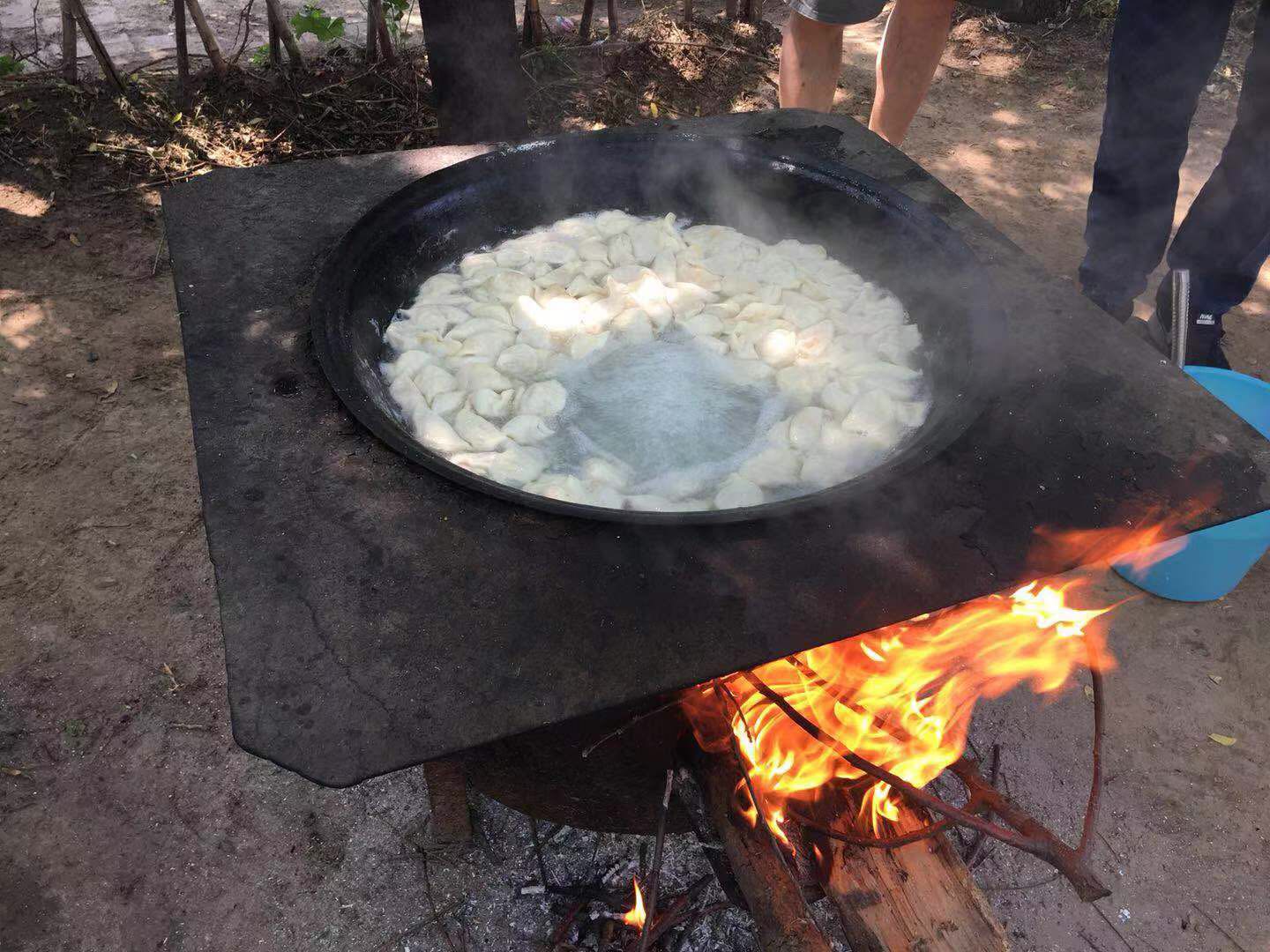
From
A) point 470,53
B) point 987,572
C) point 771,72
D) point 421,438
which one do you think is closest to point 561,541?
point 421,438

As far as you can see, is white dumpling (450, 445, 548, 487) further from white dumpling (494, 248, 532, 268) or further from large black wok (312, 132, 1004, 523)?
white dumpling (494, 248, 532, 268)

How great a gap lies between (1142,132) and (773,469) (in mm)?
3064

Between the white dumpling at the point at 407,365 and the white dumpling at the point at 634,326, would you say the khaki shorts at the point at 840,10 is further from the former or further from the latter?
the white dumpling at the point at 407,365

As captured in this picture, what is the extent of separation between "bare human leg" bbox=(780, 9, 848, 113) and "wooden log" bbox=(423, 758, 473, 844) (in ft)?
11.3

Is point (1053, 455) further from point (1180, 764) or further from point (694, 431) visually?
point (1180, 764)

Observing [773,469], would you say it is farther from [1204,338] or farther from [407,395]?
[1204,338]

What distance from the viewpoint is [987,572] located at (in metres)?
1.64

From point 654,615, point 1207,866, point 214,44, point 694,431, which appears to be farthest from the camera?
point 214,44

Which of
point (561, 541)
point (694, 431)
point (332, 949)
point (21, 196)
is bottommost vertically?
point (332, 949)

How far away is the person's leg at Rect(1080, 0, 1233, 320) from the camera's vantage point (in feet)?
11.6

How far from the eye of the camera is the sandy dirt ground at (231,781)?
93.9 inches

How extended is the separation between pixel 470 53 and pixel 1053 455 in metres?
2.84

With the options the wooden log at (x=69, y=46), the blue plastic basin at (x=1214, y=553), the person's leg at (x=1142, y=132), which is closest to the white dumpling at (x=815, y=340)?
the blue plastic basin at (x=1214, y=553)

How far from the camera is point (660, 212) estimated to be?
3.08m
